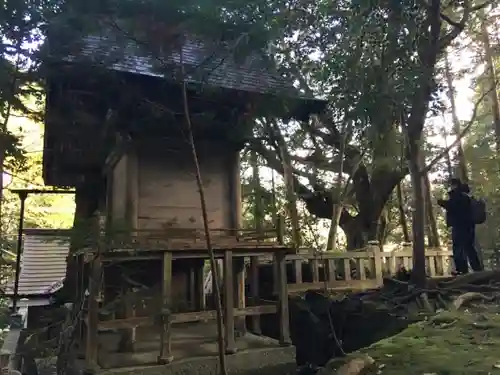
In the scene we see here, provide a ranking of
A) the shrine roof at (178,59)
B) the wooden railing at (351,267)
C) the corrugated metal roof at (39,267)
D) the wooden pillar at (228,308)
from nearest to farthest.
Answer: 1. the shrine roof at (178,59)
2. the wooden pillar at (228,308)
3. the wooden railing at (351,267)
4. the corrugated metal roof at (39,267)

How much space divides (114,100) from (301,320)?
20.1 ft

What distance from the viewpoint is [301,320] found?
1030 centimetres

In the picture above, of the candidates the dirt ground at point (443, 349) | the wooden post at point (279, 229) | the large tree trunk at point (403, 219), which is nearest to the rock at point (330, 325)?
the dirt ground at point (443, 349)

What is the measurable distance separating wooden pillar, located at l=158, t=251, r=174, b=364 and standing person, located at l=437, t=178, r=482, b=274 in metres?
6.17

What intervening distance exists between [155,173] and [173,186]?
0.42m

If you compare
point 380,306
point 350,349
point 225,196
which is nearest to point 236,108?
point 225,196

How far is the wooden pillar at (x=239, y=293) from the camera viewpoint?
8938mm

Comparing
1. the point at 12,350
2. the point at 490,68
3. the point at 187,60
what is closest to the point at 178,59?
the point at 187,60

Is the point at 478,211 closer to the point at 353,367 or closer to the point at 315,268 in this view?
the point at 315,268

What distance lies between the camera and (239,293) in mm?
9164

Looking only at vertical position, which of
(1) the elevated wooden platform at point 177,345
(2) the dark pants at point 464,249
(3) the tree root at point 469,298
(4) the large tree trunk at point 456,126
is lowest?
(1) the elevated wooden platform at point 177,345

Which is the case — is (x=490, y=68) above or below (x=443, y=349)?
above

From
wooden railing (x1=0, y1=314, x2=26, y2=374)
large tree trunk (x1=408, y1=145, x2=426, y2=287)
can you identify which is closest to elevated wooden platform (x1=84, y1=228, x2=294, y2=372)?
wooden railing (x1=0, y1=314, x2=26, y2=374)

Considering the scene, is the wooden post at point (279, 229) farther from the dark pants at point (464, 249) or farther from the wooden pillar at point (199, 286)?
the dark pants at point (464, 249)
